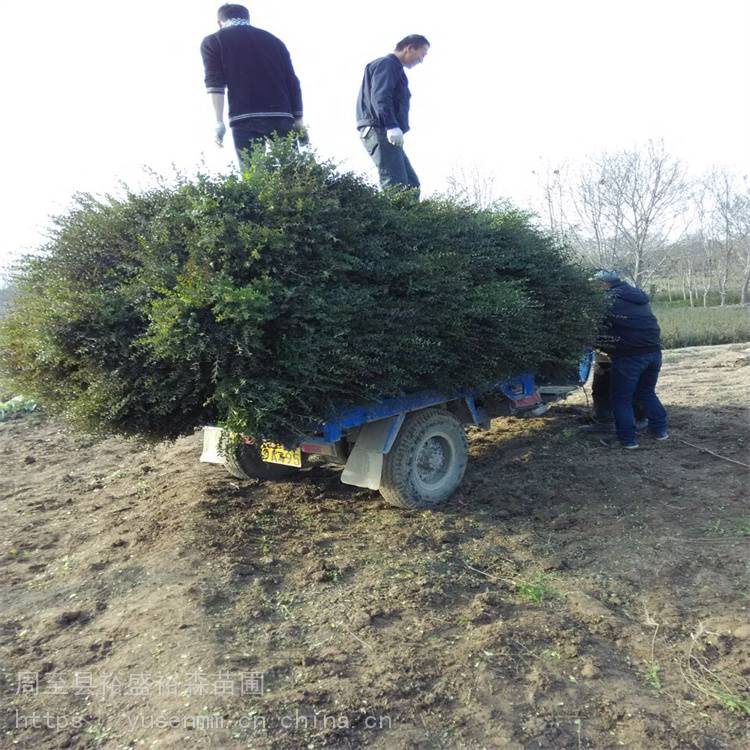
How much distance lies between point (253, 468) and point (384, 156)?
3.42m

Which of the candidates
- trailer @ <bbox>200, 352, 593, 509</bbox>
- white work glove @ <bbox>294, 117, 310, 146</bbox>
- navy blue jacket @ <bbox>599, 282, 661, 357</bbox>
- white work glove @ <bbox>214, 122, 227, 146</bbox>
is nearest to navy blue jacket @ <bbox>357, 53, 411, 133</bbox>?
white work glove @ <bbox>294, 117, 310, 146</bbox>

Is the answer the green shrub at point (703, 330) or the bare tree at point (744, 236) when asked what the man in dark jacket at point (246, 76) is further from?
the bare tree at point (744, 236)

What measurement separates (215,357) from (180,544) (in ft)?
4.67

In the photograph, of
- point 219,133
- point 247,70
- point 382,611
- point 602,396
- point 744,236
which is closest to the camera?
point 382,611

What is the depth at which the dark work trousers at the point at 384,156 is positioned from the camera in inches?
258

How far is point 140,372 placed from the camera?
3.88 metres

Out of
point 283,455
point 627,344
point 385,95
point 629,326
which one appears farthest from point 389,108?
point 283,455

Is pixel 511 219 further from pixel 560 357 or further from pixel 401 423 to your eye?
pixel 401 423

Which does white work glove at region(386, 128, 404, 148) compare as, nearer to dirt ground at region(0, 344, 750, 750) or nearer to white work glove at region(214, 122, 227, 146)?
white work glove at region(214, 122, 227, 146)

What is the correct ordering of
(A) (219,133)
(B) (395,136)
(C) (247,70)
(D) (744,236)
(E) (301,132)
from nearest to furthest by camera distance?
(E) (301,132) → (A) (219,133) → (C) (247,70) → (B) (395,136) → (D) (744,236)

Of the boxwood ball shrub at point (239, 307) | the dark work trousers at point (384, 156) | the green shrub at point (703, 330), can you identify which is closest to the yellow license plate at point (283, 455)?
the boxwood ball shrub at point (239, 307)

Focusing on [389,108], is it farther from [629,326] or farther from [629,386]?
[629,386]

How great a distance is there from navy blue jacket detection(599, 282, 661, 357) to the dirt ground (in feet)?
3.85

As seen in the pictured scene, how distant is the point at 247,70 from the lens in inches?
215
